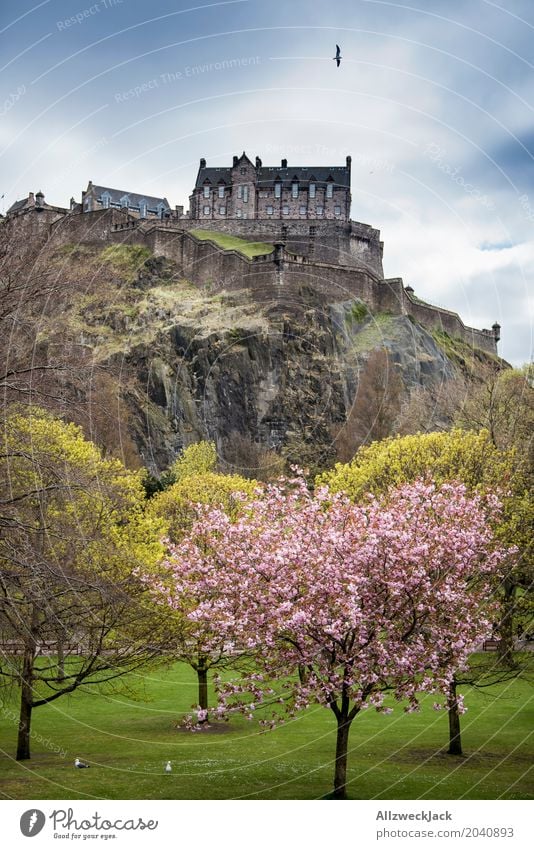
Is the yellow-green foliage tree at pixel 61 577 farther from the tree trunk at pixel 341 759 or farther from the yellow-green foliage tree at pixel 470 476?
the yellow-green foliage tree at pixel 470 476

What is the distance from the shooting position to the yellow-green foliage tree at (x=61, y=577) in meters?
15.5

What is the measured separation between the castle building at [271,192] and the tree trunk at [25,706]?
9179cm

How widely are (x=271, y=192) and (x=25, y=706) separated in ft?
315

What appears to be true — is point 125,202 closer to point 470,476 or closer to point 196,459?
point 196,459

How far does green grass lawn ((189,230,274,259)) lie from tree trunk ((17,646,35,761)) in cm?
8114

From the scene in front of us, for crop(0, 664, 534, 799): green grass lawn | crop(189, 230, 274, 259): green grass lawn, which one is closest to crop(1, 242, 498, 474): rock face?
crop(189, 230, 274, 259): green grass lawn

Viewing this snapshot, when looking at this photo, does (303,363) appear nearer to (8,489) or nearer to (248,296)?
(248,296)

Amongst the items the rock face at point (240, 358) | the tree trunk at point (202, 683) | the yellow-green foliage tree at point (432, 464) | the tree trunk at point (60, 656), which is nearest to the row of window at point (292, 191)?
the rock face at point (240, 358)

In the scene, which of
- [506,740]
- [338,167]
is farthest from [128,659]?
[338,167]

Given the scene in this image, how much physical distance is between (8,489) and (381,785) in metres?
10.2

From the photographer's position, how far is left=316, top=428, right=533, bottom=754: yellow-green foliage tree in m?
25.4

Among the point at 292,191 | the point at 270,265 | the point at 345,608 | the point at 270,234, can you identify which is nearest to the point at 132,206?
the point at 270,234

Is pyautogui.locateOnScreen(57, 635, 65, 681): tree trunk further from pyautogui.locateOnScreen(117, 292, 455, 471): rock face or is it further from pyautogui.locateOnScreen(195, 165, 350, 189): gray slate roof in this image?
pyautogui.locateOnScreen(195, 165, 350, 189): gray slate roof

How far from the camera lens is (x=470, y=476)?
30703 mm
